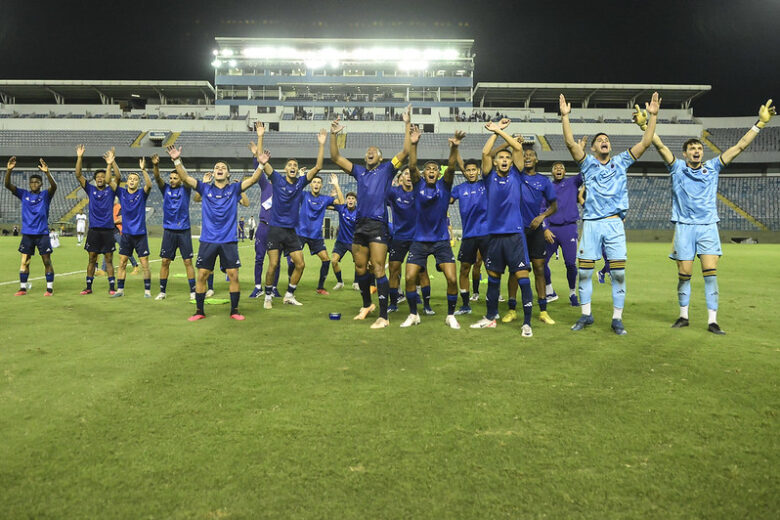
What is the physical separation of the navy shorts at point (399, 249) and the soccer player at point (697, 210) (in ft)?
11.3

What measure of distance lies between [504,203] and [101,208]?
7.61 meters

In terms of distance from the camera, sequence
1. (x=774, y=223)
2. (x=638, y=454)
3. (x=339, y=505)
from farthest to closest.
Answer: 1. (x=774, y=223)
2. (x=638, y=454)
3. (x=339, y=505)

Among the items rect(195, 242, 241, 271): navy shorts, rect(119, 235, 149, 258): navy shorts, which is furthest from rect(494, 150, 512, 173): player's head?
rect(119, 235, 149, 258): navy shorts

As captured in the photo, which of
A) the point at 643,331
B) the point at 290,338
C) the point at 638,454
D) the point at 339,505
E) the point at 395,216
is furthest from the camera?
the point at 395,216

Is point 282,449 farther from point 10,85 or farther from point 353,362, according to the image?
point 10,85

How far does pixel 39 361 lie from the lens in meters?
4.53

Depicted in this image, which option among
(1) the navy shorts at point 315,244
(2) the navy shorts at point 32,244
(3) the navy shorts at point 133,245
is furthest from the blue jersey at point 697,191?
(2) the navy shorts at point 32,244

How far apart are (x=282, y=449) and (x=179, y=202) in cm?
702

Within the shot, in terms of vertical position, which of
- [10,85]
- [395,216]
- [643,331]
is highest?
[10,85]

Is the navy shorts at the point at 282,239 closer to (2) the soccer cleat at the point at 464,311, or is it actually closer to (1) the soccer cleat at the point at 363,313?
(1) the soccer cleat at the point at 363,313

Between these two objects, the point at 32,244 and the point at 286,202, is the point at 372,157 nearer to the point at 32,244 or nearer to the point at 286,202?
the point at 286,202

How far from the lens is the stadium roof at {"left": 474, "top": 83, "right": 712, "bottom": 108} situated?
5397 cm

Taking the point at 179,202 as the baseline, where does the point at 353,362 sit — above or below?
below

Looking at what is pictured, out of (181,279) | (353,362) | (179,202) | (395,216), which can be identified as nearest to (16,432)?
(353,362)
